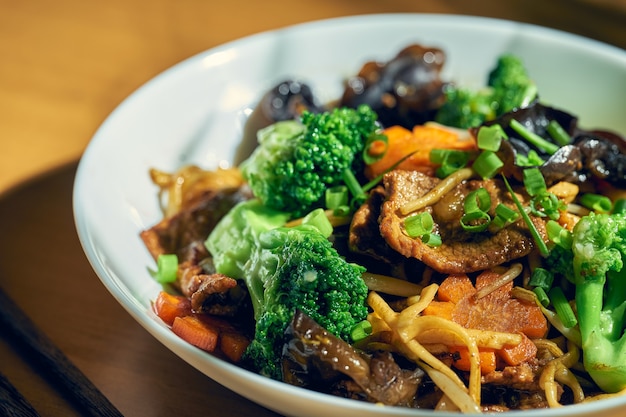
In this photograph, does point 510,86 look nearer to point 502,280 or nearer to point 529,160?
point 529,160

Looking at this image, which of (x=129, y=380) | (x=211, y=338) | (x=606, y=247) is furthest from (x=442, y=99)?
(x=129, y=380)

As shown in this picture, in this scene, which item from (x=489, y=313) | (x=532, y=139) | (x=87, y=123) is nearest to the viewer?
(x=489, y=313)

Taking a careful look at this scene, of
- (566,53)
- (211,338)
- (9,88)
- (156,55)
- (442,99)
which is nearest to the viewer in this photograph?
(211,338)

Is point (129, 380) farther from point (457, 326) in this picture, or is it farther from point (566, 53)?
point (566, 53)

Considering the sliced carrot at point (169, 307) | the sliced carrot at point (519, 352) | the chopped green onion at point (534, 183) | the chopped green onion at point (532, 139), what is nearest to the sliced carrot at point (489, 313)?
the sliced carrot at point (519, 352)

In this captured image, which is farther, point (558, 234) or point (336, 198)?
point (336, 198)

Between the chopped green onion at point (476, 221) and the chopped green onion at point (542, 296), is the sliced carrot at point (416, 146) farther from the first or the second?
the chopped green onion at point (542, 296)

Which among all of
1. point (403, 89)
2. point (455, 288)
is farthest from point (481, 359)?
point (403, 89)
